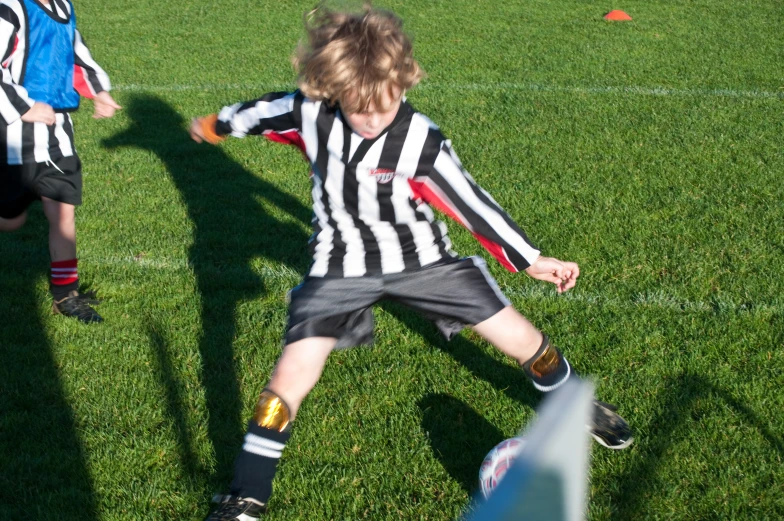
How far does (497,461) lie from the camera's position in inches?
108

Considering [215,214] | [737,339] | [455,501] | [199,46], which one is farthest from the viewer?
[199,46]

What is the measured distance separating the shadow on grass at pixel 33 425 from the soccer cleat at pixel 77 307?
0.12 m

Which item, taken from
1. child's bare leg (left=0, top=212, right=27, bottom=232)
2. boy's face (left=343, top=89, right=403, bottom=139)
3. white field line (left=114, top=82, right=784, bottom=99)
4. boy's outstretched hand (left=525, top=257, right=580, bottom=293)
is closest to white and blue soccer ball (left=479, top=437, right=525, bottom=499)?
boy's outstretched hand (left=525, top=257, right=580, bottom=293)

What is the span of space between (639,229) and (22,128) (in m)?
3.39

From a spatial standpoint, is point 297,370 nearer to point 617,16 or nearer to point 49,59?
point 49,59

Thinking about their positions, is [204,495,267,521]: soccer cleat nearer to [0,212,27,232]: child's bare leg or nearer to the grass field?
the grass field

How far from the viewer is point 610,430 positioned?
9.84 ft

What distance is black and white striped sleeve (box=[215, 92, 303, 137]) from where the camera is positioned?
2.78m

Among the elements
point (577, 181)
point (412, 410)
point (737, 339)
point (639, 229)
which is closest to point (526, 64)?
point (577, 181)

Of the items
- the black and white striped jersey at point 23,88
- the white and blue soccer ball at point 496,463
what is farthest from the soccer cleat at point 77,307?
the white and blue soccer ball at point 496,463

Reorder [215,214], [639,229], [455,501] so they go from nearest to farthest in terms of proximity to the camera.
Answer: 1. [455,501]
2. [639,229]
3. [215,214]

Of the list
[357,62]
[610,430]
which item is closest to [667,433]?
[610,430]

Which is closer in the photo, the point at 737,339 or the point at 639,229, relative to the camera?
A: the point at 737,339

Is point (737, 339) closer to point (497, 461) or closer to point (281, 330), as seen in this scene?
point (497, 461)
